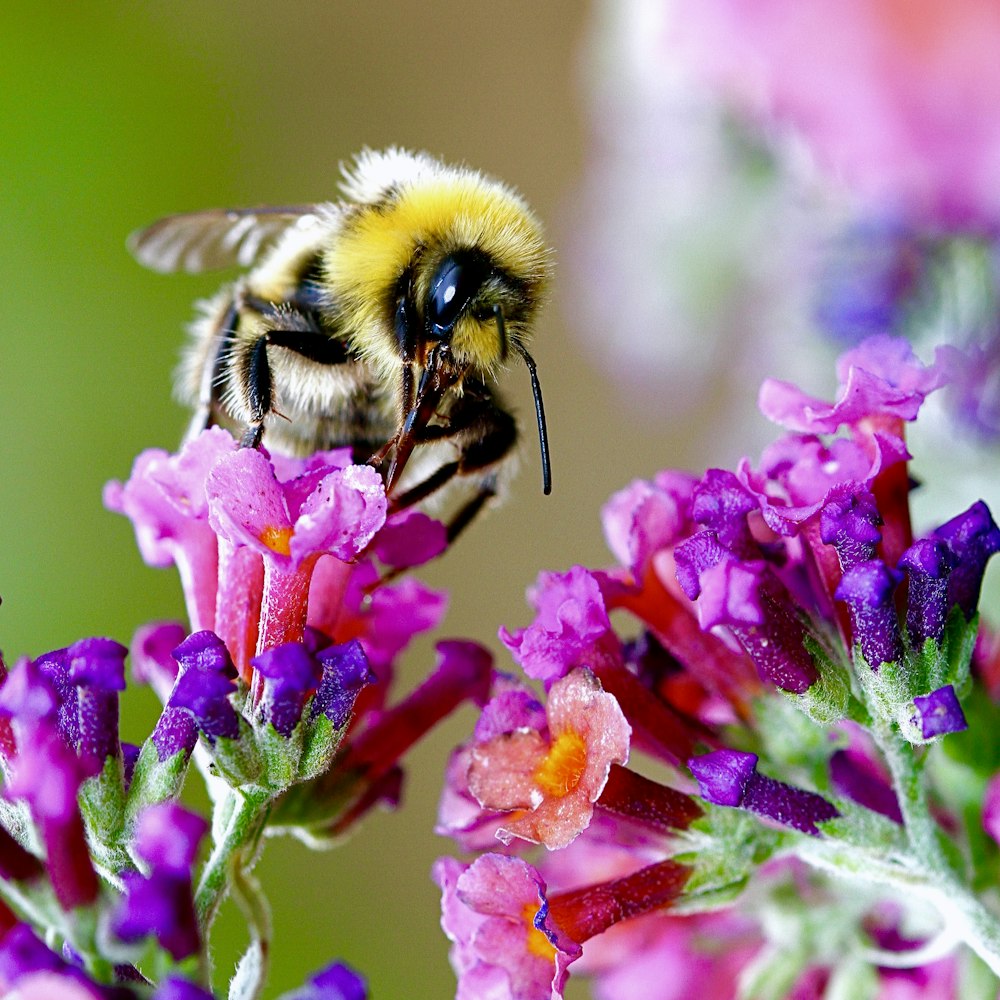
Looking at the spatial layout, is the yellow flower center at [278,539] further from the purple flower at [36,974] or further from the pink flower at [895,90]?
the pink flower at [895,90]

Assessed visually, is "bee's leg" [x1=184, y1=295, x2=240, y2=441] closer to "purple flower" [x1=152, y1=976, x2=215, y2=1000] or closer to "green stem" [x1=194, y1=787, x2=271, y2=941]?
"green stem" [x1=194, y1=787, x2=271, y2=941]

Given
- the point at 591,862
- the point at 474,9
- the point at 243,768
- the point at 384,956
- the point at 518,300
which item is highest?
the point at 474,9

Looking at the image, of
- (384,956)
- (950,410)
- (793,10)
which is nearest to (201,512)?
(950,410)

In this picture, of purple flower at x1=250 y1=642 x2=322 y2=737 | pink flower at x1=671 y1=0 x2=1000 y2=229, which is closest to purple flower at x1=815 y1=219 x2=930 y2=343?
pink flower at x1=671 y1=0 x2=1000 y2=229

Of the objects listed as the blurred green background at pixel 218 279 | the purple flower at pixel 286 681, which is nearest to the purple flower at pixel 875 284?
the purple flower at pixel 286 681

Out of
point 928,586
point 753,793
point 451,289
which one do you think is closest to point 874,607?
point 928,586

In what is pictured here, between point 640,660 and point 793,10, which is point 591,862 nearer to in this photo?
point 640,660

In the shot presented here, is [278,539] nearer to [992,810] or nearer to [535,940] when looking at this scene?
[535,940]
